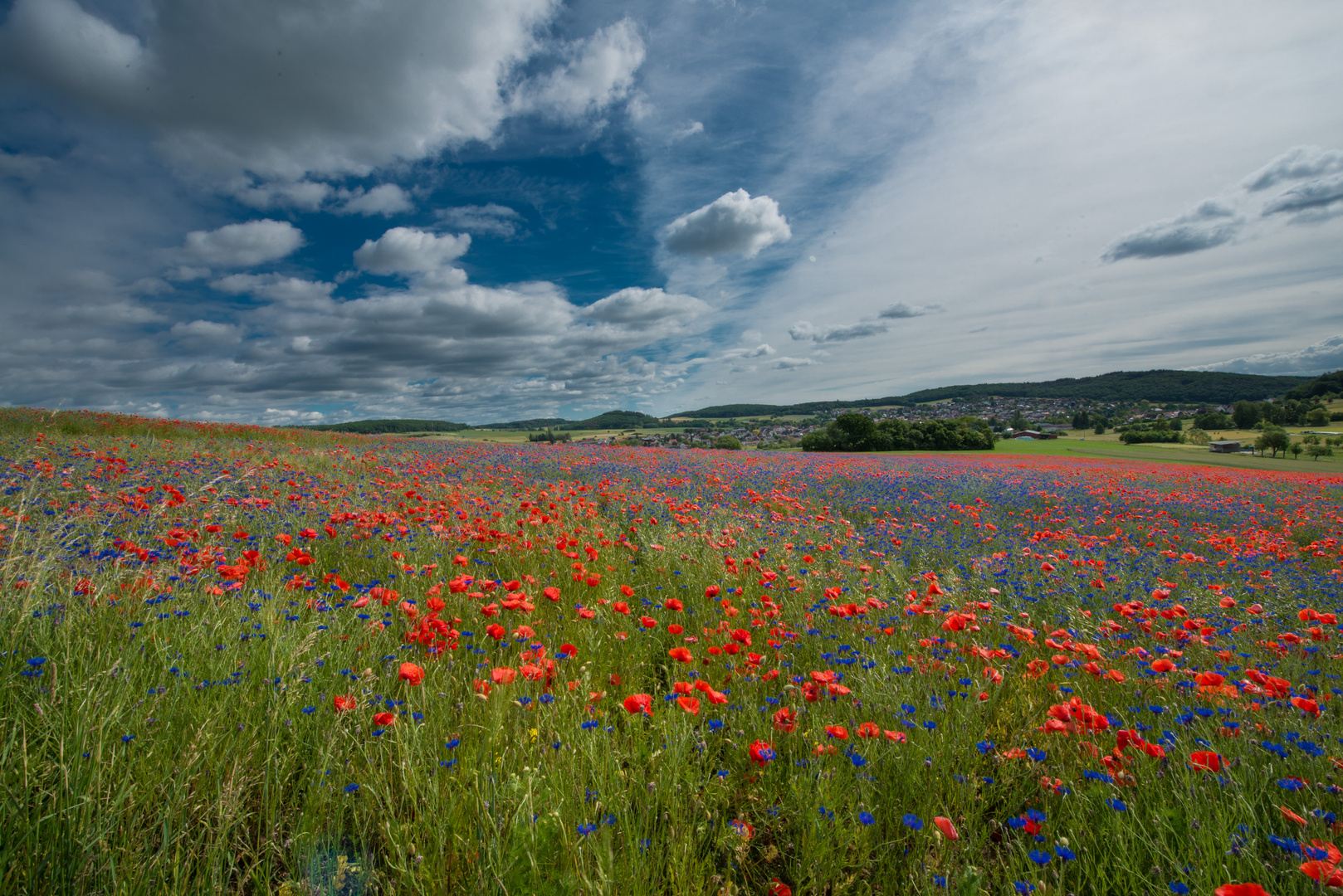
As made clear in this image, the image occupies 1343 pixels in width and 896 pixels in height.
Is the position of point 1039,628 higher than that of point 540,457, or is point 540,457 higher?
point 540,457

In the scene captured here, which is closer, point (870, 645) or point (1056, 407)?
point (870, 645)

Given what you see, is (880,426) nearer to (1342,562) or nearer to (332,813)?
(1342,562)

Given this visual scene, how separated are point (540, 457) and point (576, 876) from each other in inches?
585

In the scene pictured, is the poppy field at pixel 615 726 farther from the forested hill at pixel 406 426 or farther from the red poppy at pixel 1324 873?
the forested hill at pixel 406 426

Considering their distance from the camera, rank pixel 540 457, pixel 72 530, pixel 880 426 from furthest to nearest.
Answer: pixel 880 426 → pixel 540 457 → pixel 72 530


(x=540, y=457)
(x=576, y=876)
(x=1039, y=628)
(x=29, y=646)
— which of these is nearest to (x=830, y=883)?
(x=576, y=876)

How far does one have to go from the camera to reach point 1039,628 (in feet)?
13.6

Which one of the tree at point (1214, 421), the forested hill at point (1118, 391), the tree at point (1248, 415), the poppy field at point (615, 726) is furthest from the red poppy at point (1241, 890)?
the forested hill at point (1118, 391)

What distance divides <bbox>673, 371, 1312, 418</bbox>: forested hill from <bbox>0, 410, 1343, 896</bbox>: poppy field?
118 m

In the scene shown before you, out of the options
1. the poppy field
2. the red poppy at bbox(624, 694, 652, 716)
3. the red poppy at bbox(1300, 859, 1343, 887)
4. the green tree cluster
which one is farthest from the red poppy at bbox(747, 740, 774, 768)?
the green tree cluster

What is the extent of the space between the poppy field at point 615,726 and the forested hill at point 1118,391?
388ft

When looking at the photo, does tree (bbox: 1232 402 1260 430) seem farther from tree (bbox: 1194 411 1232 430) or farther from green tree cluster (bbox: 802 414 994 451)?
green tree cluster (bbox: 802 414 994 451)

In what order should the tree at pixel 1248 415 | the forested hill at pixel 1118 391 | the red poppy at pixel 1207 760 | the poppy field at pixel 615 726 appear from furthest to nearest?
1. the forested hill at pixel 1118 391
2. the tree at pixel 1248 415
3. the red poppy at pixel 1207 760
4. the poppy field at pixel 615 726

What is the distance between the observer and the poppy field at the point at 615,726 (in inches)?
66.4
